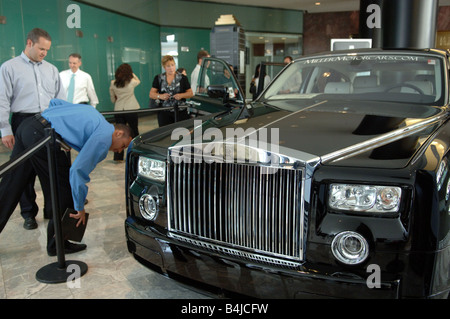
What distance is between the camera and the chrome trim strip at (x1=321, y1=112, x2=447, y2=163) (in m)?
1.92

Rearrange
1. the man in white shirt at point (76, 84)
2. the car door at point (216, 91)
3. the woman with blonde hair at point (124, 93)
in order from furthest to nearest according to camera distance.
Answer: the woman with blonde hair at point (124, 93), the man in white shirt at point (76, 84), the car door at point (216, 91)

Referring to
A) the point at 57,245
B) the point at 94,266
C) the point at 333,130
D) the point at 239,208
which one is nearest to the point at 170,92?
the point at 94,266

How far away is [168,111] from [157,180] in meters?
4.00

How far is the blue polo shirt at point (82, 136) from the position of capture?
2.84 meters

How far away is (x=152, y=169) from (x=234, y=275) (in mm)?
772

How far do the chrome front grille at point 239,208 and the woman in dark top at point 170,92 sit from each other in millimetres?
4050

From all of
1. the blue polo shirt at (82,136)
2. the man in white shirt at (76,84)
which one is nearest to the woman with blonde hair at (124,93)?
the man in white shirt at (76,84)

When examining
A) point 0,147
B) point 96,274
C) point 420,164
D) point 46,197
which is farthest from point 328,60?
point 0,147

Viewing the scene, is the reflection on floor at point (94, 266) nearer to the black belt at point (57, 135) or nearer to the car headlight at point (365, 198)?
the black belt at point (57, 135)

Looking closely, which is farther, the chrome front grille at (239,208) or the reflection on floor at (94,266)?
the reflection on floor at (94,266)

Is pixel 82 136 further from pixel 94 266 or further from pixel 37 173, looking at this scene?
pixel 94 266

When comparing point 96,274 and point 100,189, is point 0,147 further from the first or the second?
point 96,274

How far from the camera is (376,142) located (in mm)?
2055

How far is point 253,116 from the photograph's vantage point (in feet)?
9.20
